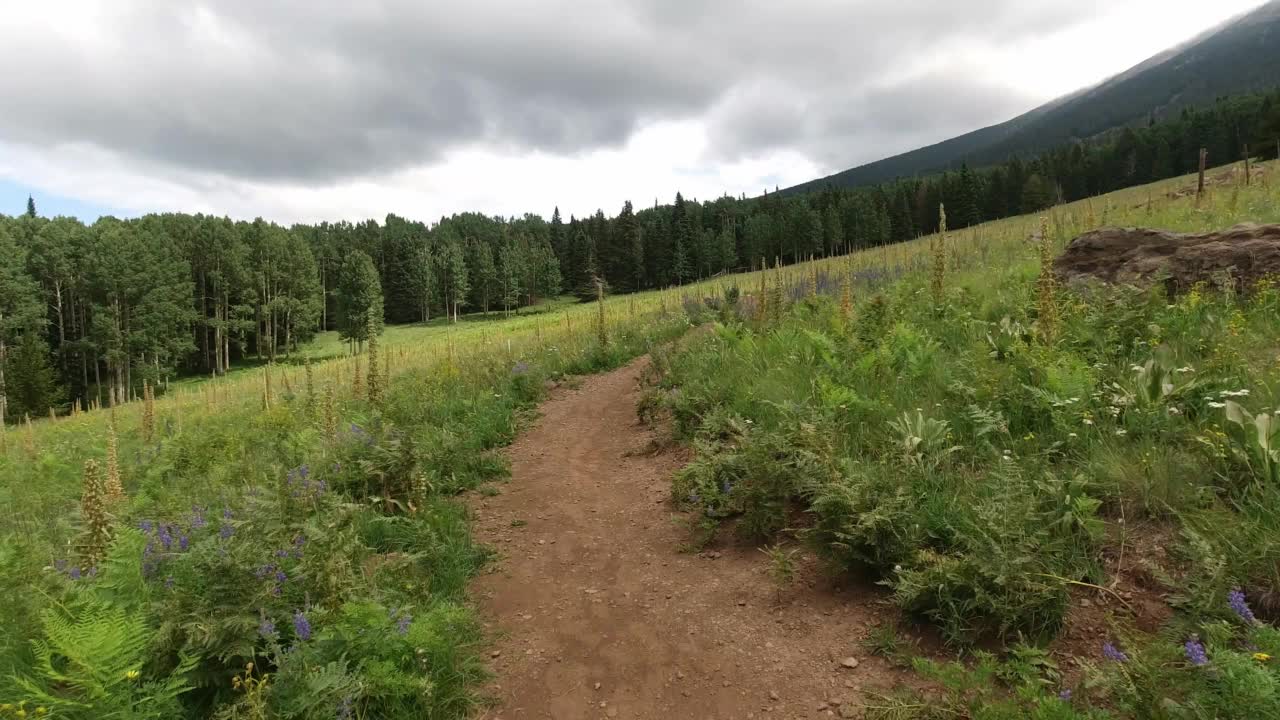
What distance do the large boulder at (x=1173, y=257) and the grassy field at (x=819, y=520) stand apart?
1.92ft

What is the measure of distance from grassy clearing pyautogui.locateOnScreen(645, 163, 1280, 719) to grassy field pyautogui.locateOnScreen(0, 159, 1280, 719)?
20mm

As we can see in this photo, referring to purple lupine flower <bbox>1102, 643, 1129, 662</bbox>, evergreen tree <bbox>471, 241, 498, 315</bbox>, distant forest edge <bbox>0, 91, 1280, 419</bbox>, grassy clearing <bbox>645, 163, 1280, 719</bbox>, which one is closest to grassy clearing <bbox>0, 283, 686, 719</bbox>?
grassy clearing <bbox>645, 163, 1280, 719</bbox>

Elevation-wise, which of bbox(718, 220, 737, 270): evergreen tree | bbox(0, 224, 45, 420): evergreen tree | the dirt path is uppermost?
bbox(718, 220, 737, 270): evergreen tree

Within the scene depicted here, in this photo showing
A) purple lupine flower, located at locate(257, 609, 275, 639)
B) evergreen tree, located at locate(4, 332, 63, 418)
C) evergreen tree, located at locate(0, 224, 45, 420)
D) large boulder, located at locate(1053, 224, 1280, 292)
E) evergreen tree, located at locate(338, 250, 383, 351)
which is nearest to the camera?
purple lupine flower, located at locate(257, 609, 275, 639)

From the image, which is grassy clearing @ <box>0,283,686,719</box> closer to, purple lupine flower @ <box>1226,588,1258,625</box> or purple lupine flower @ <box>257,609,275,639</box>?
purple lupine flower @ <box>257,609,275,639</box>

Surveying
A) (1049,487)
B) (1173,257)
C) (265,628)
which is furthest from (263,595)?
(1173,257)

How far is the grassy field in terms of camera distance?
265cm

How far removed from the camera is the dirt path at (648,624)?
3.19m

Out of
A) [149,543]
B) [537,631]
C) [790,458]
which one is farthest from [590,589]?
[149,543]

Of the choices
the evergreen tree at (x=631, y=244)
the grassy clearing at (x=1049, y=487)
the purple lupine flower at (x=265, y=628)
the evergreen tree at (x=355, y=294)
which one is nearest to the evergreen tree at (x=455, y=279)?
the evergreen tree at (x=355, y=294)

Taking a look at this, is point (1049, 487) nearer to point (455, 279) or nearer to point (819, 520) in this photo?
point (819, 520)

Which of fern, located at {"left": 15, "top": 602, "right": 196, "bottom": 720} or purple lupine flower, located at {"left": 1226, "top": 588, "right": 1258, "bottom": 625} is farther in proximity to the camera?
purple lupine flower, located at {"left": 1226, "top": 588, "right": 1258, "bottom": 625}

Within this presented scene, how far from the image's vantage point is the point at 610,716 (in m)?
3.16

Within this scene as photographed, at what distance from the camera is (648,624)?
3967 mm
